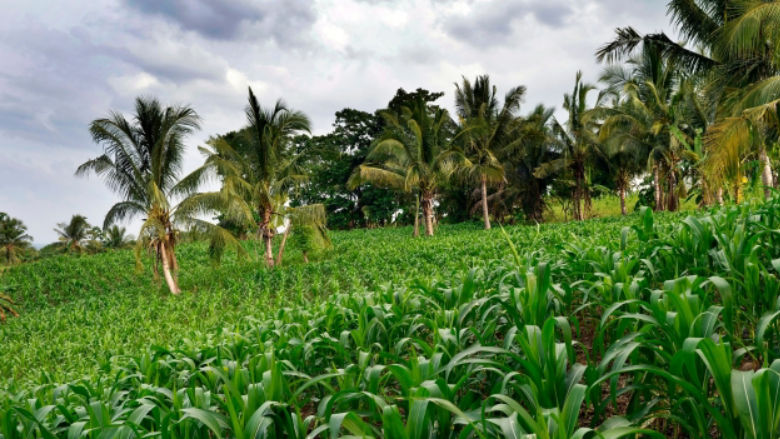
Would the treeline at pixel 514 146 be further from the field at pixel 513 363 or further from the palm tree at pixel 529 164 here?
the field at pixel 513 363

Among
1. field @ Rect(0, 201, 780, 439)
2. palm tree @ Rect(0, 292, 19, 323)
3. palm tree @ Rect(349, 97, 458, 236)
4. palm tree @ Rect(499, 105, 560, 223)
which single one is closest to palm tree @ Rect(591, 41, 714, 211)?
palm tree @ Rect(499, 105, 560, 223)

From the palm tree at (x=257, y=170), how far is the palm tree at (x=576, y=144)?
14.8 meters

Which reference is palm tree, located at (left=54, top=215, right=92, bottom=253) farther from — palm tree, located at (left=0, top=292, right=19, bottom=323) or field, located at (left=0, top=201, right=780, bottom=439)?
field, located at (left=0, top=201, right=780, bottom=439)

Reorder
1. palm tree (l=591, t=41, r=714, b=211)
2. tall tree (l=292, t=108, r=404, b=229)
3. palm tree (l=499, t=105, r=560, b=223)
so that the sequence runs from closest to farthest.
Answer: palm tree (l=591, t=41, r=714, b=211) → palm tree (l=499, t=105, r=560, b=223) → tall tree (l=292, t=108, r=404, b=229)

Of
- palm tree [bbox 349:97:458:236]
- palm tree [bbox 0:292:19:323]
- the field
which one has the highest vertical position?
palm tree [bbox 349:97:458:236]

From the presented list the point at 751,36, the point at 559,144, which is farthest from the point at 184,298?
the point at 559,144

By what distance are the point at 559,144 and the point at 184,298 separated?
2094 centimetres

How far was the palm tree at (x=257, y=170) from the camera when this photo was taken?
47.3 feet

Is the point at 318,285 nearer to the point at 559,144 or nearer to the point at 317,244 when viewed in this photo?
the point at 317,244

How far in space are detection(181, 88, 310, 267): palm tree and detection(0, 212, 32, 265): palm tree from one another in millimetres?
31940

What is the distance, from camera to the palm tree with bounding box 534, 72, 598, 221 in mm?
24000

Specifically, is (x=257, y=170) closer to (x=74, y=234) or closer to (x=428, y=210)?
(x=428, y=210)

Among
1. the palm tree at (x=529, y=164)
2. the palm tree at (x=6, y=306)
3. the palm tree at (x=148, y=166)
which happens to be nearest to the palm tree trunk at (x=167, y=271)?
the palm tree at (x=148, y=166)

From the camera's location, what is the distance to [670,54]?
52.3 ft
